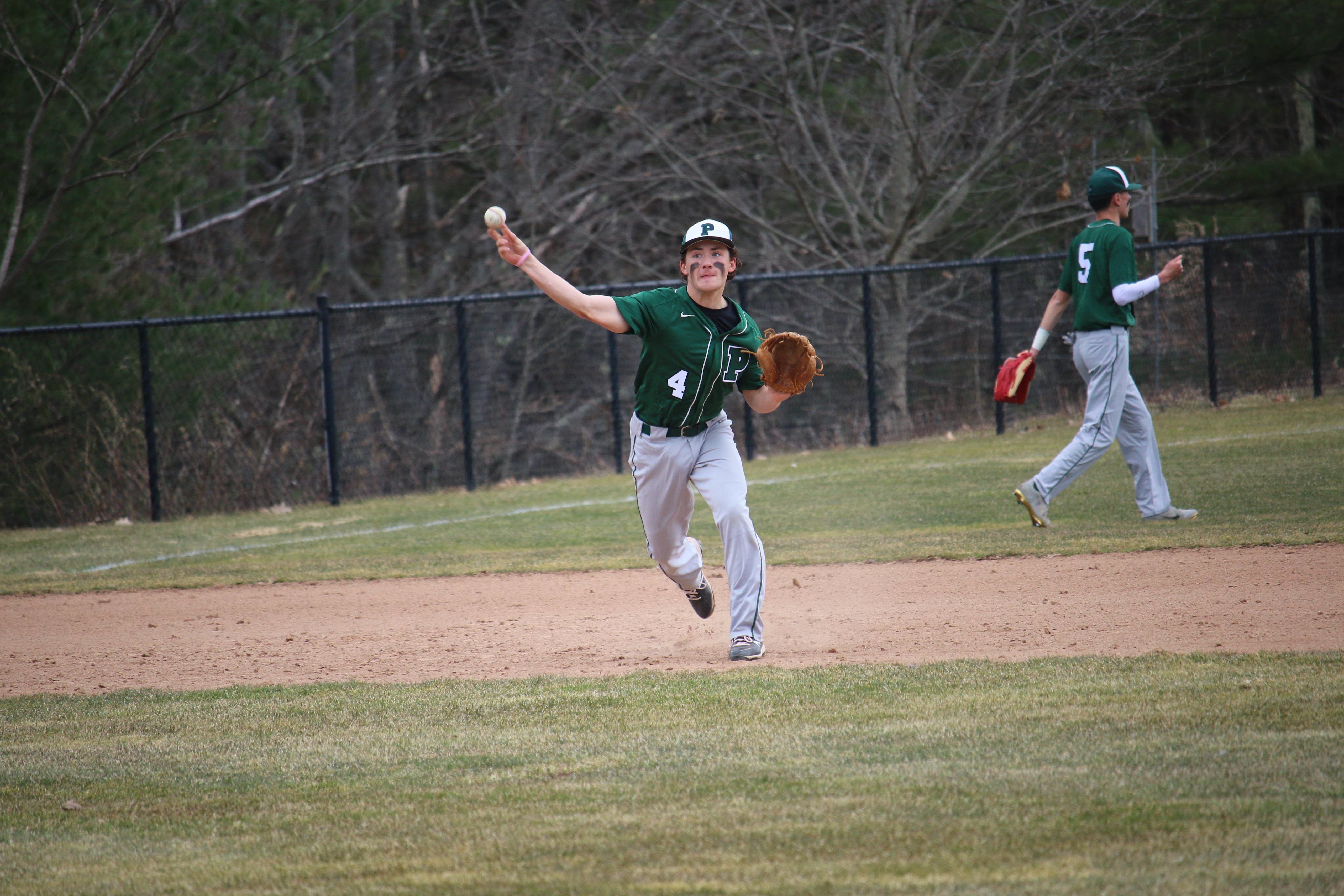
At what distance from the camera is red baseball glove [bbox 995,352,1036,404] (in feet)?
30.5

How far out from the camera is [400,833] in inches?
148

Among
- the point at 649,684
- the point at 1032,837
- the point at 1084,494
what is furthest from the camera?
the point at 1084,494

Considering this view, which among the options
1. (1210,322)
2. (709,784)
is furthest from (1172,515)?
(1210,322)

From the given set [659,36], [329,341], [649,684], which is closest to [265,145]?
[659,36]

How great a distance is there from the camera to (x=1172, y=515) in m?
8.99

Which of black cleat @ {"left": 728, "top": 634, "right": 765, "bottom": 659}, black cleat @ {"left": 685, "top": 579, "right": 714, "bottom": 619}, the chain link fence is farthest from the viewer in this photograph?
the chain link fence

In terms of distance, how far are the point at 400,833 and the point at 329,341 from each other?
10.8m

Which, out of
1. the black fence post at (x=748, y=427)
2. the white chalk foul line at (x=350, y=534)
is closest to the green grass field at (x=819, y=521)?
the white chalk foul line at (x=350, y=534)

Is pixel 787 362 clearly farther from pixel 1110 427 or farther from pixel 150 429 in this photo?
pixel 150 429

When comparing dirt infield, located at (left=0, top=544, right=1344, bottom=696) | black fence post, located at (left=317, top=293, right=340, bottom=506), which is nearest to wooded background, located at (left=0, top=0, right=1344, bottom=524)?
black fence post, located at (left=317, top=293, right=340, bottom=506)

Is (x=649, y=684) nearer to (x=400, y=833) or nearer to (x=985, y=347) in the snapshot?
(x=400, y=833)

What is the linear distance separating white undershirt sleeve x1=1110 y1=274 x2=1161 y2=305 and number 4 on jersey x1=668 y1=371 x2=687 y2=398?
375 centimetres

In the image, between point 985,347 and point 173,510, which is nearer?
point 173,510

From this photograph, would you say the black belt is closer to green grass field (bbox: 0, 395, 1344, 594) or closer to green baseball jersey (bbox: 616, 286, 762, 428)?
green baseball jersey (bbox: 616, 286, 762, 428)
